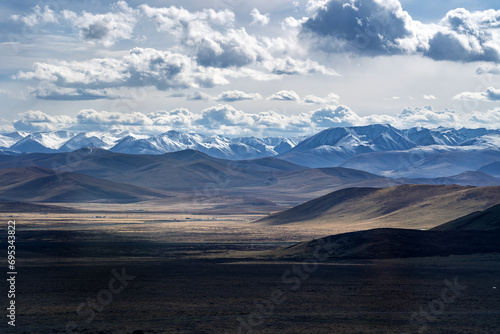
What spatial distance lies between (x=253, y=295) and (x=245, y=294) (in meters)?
0.73

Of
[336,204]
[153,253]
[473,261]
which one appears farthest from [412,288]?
[336,204]

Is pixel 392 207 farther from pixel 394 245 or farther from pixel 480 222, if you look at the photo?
pixel 394 245

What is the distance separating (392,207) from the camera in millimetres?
154875

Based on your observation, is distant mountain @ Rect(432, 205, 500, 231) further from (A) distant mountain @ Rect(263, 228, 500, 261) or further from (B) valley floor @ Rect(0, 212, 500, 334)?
(B) valley floor @ Rect(0, 212, 500, 334)

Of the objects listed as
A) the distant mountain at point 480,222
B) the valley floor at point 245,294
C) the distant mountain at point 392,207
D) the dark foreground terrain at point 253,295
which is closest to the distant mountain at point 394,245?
the dark foreground terrain at point 253,295

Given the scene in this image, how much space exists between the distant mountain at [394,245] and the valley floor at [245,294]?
337cm

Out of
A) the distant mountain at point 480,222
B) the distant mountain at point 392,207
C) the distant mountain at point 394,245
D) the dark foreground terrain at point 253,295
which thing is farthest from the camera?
the distant mountain at point 392,207

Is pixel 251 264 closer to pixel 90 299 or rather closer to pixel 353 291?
pixel 353 291

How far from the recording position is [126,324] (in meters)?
36.3

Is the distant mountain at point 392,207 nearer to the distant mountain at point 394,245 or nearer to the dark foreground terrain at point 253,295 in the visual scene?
the distant mountain at point 394,245

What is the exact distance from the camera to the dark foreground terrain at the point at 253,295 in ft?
120

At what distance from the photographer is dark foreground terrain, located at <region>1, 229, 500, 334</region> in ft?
120

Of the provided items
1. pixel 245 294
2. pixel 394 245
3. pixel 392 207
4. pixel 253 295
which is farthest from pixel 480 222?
pixel 392 207

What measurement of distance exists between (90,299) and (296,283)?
18748mm
